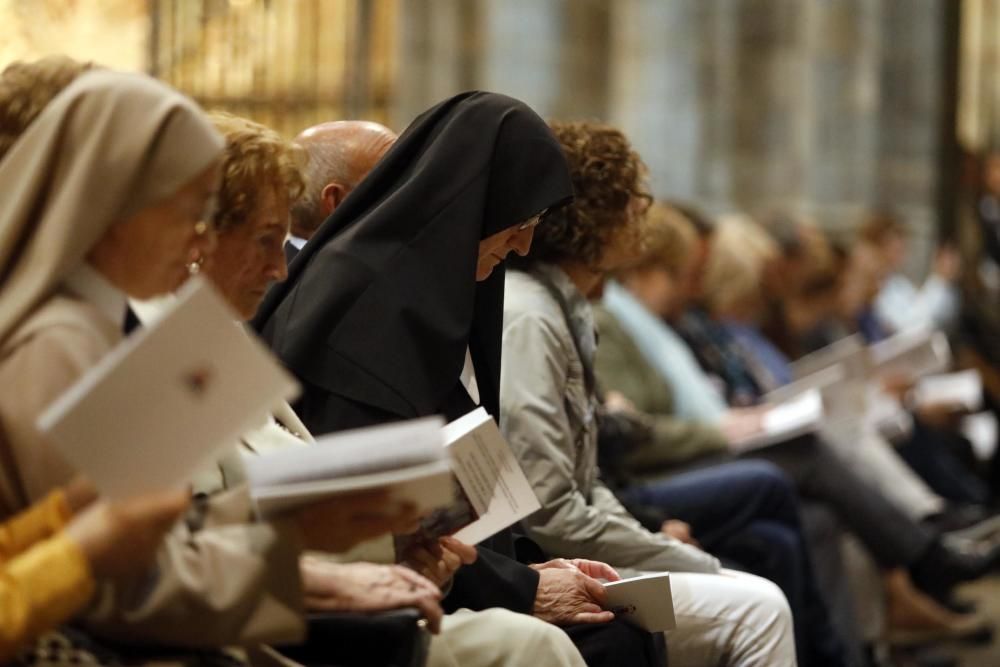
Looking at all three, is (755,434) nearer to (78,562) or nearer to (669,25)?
(78,562)

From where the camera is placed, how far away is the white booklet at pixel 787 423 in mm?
6047

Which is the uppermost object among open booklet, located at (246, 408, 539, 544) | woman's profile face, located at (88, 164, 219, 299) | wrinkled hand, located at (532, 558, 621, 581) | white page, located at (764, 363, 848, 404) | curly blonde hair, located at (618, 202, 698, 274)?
woman's profile face, located at (88, 164, 219, 299)

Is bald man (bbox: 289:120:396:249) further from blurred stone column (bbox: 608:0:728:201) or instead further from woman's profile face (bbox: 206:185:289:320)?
blurred stone column (bbox: 608:0:728:201)

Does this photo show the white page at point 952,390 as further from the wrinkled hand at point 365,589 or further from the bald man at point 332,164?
the wrinkled hand at point 365,589

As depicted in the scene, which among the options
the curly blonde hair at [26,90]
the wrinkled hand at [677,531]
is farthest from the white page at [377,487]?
the wrinkled hand at [677,531]

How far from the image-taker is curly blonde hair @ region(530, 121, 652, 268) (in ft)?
14.2

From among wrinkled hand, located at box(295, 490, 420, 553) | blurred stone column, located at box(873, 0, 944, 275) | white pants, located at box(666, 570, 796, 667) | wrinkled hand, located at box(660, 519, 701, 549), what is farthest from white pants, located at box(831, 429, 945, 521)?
blurred stone column, located at box(873, 0, 944, 275)

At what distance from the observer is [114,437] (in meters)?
2.09

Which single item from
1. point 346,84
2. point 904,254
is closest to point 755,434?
point 346,84

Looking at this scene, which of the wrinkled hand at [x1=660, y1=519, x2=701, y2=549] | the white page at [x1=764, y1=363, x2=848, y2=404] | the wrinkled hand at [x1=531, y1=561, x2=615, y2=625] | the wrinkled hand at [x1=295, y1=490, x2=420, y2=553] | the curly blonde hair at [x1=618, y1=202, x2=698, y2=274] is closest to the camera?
the wrinkled hand at [x1=295, y1=490, x2=420, y2=553]

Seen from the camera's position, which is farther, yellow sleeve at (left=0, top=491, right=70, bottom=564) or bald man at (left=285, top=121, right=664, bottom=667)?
bald man at (left=285, top=121, right=664, bottom=667)

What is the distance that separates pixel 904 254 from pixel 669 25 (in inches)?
106

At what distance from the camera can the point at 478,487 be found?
10.3 feet

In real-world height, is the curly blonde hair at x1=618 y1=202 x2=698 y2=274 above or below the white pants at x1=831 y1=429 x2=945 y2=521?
above
